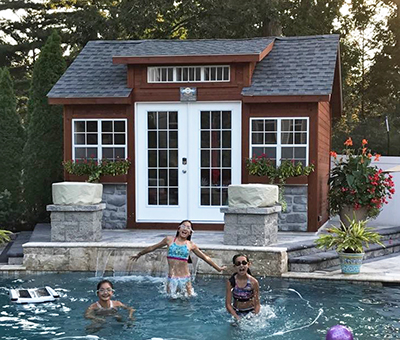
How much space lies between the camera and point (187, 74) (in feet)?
43.3

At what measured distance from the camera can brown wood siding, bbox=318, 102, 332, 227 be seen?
1345 centimetres

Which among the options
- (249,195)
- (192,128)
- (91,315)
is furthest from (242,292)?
(192,128)

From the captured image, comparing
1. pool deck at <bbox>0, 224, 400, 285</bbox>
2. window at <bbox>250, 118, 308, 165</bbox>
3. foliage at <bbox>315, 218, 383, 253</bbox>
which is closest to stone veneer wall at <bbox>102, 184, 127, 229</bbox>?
pool deck at <bbox>0, 224, 400, 285</bbox>

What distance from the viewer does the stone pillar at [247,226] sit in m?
10.6

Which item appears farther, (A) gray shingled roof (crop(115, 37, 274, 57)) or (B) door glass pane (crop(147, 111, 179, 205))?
(B) door glass pane (crop(147, 111, 179, 205))

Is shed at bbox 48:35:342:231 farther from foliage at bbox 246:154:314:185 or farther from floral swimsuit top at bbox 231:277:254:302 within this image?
floral swimsuit top at bbox 231:277:254:302

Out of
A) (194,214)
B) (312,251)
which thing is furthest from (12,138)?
(312,251)

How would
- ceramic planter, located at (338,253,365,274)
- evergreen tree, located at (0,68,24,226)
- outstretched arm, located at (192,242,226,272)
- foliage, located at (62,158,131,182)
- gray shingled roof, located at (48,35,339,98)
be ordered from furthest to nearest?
evergreen tree, located at (0,68,24,226) → foliage, located at (62,158,131,182) → gray shingled roof, located at (48,35,339,98) → ceramic planter, located at (338,253,365,274) → outstretched arm, located at (192,242,226,272)

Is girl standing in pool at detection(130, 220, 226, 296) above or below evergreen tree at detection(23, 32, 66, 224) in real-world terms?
below

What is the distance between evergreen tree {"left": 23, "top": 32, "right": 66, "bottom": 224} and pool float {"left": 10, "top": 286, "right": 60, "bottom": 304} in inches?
242

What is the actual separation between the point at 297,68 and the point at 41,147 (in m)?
5.72

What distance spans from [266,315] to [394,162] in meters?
8.69

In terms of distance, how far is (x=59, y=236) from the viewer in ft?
36.7

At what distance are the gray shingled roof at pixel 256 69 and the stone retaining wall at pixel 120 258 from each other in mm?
3484
